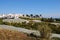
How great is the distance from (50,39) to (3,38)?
3841mm

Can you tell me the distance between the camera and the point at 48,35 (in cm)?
1670

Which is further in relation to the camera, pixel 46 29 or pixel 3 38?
pixel 46 29

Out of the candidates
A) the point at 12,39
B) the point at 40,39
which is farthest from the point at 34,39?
the point at 12,39

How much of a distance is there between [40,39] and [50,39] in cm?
81

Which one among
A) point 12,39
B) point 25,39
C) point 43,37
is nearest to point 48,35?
point 43,37

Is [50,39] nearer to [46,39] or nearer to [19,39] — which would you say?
[46,39]

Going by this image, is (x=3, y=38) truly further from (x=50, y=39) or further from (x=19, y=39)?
(x=50, y=39)

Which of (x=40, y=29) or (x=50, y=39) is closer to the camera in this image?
(x=50, y=39)

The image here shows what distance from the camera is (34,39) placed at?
16.4 metres

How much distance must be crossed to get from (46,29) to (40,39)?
1445 mm

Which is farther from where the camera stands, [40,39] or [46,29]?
[46,29]

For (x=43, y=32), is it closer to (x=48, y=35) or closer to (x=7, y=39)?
(x=48, y=35)

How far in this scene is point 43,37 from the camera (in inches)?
658

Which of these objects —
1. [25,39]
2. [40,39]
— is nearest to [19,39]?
[25,39]
